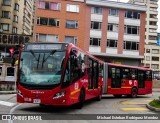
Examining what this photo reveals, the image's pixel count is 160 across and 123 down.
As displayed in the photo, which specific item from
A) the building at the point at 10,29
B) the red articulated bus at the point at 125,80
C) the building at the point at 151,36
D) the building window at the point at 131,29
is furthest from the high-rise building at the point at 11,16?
the building at the point at 151,36

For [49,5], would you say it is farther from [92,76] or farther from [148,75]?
[92,76]

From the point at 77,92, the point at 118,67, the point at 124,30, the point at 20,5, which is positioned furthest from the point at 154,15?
the point at 77,92

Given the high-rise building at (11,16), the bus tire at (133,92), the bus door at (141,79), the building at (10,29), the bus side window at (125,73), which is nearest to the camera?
the bus side window at (125,73)

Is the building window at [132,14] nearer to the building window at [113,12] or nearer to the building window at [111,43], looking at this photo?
the building window at [113,12]

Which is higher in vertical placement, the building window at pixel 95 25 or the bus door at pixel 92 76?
the building window at pixel 95 25

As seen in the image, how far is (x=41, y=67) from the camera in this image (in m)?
14.1

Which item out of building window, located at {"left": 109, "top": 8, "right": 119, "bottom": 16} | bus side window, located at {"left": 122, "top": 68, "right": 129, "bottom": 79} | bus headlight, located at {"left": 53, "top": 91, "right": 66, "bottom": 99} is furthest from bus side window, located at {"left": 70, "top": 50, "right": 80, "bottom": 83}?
building window, located at {"left": 109, "top": 8, "right": 119, "bottom": 16}

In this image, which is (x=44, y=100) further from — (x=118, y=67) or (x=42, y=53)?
(x=118, y=67)

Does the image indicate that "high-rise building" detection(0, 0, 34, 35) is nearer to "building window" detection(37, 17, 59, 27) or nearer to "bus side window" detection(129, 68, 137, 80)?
"building window" detection(37, 17, 59, 27)

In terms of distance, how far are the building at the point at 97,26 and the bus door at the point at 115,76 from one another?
2556 cm

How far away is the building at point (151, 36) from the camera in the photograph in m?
113

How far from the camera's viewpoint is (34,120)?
38.5 feet

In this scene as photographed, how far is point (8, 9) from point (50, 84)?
59155mm

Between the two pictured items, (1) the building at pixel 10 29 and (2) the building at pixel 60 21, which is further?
(2) the building at pixel 60 21
